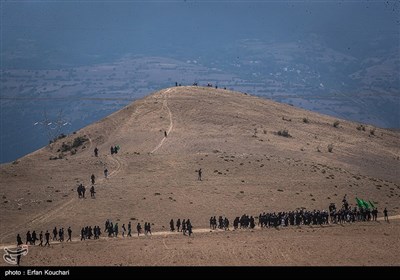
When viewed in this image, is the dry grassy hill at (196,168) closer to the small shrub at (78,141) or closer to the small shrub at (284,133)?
the small shrub at (78,141)

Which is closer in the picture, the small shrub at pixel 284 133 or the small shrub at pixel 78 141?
the small shrub at pixel 284 133

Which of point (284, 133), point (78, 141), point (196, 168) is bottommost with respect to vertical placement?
point (196, 168)

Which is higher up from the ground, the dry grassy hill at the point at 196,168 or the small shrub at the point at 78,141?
the small shrub at the point at 78,141

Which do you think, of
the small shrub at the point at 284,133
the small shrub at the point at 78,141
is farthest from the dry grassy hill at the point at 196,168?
the small shrub at the point at 284,133

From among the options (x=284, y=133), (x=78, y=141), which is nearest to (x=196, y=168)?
(x=284, y=133)

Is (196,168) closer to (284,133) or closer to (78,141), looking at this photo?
(284,133)

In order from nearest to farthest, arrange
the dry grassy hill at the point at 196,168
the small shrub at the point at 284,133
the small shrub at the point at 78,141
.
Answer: the dry grassy hill at the point at 196,168 < the small shrub at the point at 284,133 < the small shrub at the point at 78,141

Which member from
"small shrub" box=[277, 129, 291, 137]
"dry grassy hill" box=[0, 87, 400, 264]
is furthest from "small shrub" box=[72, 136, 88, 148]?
"small shrub" box=[277, 129, 291, 137]

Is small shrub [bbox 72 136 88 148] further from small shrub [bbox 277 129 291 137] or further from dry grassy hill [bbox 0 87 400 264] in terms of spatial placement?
small shrub [bbox 277 129 291 137]
